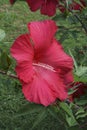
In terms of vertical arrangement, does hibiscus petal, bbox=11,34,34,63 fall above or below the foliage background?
above

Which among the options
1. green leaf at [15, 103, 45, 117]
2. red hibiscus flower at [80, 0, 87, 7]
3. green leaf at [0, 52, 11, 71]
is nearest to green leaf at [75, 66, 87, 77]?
green leaf at [15, 103, 45, 117]

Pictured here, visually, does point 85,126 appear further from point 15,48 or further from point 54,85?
point 15,48

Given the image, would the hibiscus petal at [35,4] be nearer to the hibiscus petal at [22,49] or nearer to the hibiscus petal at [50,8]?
the hibiscus petal at [50,8]

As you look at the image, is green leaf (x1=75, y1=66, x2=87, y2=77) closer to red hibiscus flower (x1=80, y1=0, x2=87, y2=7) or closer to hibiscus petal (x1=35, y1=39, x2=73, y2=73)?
hibiscus petal (x1=35, y1=39, x2=73, y2=73)

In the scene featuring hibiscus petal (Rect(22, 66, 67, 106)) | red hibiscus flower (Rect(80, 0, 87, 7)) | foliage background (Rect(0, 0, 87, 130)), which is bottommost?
foliage background (Rect(0, 0, 87, 130))

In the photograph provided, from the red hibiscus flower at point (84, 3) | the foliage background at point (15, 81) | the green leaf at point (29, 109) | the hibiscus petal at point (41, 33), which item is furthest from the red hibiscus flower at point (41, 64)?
the red hibiscus flower at point (84, 3)

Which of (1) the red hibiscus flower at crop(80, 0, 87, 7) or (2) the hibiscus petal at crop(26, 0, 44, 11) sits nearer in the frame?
(2) the hibiscus petal at crop(26, 0, 44, 11)

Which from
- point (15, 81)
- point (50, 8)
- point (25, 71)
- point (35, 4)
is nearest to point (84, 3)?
point (50, 8)
